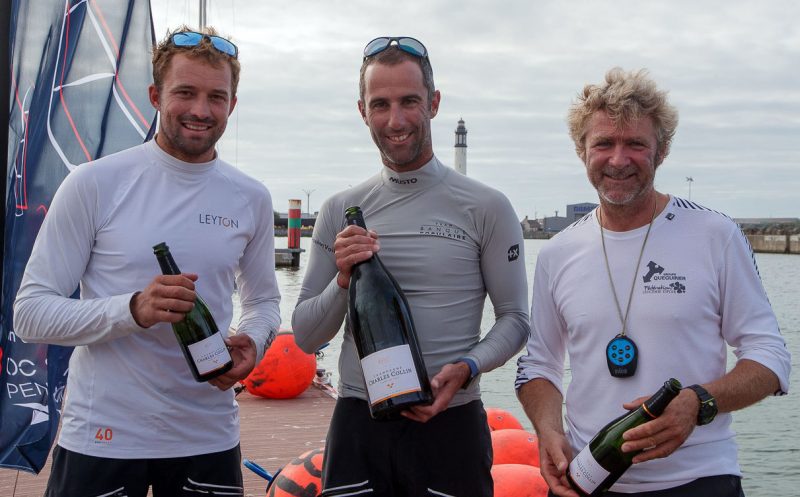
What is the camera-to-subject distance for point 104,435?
2.55m

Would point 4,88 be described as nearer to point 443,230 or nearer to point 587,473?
point 443,230

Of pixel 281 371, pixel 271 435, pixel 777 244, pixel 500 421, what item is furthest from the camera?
pixel 777 244

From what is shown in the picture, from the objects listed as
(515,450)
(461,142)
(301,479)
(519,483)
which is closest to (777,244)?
(461,142)

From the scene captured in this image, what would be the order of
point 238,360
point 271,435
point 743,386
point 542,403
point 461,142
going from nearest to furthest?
point 743,386
point 542,403
point 238,360
point 271,435
point 461,142

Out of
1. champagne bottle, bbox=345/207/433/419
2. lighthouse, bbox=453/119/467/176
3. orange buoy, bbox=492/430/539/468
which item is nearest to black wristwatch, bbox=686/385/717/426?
champagne bottle, bbox=345/207/433/419

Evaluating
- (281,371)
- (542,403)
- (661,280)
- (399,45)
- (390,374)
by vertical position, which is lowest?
(281,371)

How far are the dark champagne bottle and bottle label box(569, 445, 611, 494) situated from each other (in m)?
1.14

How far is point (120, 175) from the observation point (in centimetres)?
273

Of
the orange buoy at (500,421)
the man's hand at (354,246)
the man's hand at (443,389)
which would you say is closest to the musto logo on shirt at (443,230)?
the man's hand at (354,246)

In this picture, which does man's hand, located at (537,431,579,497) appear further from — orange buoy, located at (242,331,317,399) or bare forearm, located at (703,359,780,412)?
orange buoy, located at (242,331,317,399)

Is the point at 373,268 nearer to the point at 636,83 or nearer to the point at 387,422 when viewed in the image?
the point at 387,422

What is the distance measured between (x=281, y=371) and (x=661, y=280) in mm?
7173

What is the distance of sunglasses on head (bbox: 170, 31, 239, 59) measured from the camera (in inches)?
109

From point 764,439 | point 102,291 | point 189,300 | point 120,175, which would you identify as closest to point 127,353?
point 102,291
